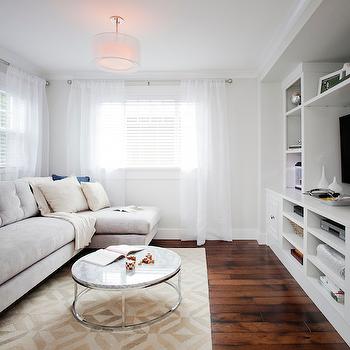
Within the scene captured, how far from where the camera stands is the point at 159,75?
13.3 feet

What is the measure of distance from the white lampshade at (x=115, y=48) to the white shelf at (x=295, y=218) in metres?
2.06

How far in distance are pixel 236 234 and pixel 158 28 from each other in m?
2.85

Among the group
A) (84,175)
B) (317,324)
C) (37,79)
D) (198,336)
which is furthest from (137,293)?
(37,79)

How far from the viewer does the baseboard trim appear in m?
3.96

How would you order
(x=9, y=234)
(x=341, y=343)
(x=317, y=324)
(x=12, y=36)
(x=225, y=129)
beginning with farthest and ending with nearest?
(x=225, y=129) < (x=12, y=36) < (x=9, y=234) < (x=317, y=324) < (x=341, y=343)

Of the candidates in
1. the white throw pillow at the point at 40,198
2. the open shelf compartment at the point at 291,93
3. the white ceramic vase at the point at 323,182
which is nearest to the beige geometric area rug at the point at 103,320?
the white throw pillow at the point at 40,198

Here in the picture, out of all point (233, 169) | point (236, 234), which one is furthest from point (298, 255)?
point (233, 169)

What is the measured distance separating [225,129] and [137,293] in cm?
250

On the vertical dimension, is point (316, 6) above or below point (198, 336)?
above

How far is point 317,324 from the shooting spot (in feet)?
6.34

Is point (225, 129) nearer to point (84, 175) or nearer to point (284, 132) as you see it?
point (284, 132)

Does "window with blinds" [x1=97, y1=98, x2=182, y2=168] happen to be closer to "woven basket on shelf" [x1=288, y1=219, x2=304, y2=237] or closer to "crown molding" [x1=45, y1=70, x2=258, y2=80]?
A: "crown molding" [x1=45, y1=70, x2=258, y2=80]

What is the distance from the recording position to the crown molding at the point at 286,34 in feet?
6.94

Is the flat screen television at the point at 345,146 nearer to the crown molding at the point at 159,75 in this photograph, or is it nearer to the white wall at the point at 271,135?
the white wall at the point at 271,135
